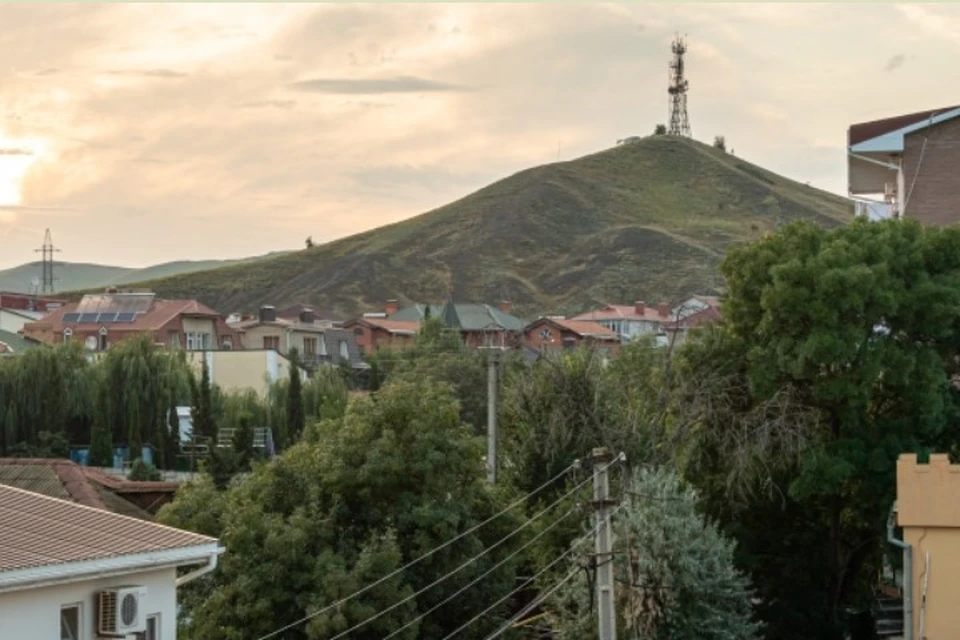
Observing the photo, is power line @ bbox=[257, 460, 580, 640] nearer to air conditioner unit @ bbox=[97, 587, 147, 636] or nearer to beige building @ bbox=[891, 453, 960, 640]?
beige building @ bbox=[891, 453, 960, 640]

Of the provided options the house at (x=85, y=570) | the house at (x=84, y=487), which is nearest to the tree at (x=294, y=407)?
the house at (x=84, y=487)

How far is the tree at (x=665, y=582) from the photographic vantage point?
3200 cm

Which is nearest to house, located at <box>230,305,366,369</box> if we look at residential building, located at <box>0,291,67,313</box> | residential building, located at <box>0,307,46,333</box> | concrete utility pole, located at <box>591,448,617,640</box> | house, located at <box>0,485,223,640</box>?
residential building, located at <box>0,307,46,333</box>

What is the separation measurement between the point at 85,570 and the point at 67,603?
489 mm

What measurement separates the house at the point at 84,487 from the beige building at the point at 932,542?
14.2 metres

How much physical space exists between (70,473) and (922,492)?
17031 millimetres

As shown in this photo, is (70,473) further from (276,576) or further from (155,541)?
(155,541)

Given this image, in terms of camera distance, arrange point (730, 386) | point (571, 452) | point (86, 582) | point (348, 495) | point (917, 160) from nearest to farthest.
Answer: point (86, 582)
point (348, 495)
point (730, 386)
point (571, 452)
point (917, 160)

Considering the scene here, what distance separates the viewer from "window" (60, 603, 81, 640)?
711 inches

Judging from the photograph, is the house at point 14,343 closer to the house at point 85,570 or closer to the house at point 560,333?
the house at point 560,333

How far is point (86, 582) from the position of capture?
1805 cm

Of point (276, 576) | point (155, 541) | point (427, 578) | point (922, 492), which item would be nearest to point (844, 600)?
point (922, 492)

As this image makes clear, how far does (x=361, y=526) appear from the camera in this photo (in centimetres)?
3045

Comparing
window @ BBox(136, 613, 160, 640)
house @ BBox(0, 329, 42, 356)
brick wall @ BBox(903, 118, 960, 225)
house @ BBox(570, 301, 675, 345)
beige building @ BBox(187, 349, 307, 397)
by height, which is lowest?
window @ BBox(136, 613, 160, 640)
